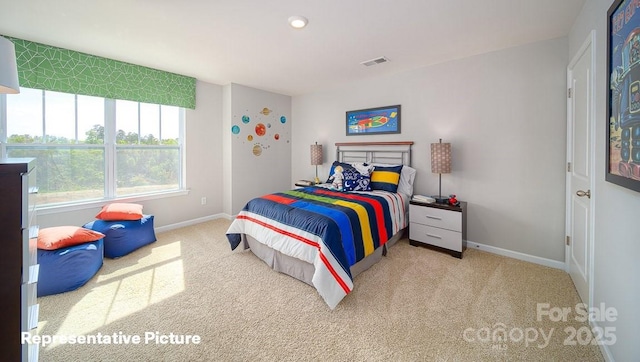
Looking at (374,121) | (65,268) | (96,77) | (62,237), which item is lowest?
(65,268)

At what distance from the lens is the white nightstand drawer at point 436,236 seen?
9.76 ft

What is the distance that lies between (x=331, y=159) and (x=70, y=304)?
3831 mm

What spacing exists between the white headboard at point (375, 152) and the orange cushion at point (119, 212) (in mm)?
3160

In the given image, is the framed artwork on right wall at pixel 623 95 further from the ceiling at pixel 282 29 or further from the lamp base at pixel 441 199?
the lamp base at pixel 441 199

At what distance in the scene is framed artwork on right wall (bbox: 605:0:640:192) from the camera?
117cm

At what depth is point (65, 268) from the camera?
2250 millimetres

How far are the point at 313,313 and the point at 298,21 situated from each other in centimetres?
258

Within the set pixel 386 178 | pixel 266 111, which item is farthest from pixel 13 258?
pixel 266 111

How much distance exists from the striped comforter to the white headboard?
80 cm

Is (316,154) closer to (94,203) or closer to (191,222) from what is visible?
(191,222)

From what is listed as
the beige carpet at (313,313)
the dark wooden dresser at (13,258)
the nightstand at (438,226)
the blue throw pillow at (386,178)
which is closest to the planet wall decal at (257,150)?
the blue throw pillow at (386,178)

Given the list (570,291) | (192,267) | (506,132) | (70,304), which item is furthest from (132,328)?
(506,132)

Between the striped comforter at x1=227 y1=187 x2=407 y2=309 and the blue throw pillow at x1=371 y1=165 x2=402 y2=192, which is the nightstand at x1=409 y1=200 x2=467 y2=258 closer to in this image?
the striped comforter at x1=227 y1=187 x2=407 y2=309

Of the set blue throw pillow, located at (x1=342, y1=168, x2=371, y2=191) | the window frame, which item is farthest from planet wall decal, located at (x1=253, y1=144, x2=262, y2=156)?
blue throw pillow, located at (x1=342, y1=168, x2=371, y2=191)
